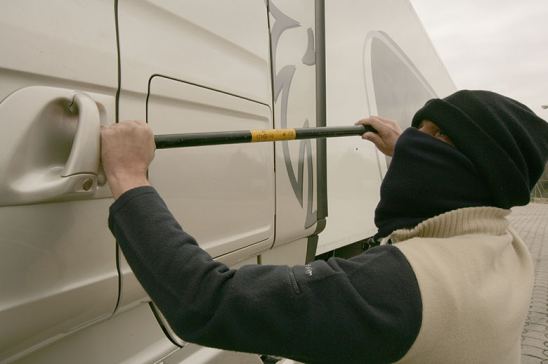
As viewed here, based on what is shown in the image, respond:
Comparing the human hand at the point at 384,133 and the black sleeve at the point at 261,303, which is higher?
the human hand at the point at 384,133

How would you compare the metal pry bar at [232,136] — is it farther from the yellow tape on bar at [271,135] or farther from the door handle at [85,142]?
the door handle at [85,142]

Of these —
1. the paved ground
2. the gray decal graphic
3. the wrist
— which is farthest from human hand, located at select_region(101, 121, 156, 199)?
the paved ground

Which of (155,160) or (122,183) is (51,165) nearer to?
(122,183)

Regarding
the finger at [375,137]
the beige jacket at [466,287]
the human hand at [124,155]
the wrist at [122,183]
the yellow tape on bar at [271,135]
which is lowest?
the beige jacket at [466,287]

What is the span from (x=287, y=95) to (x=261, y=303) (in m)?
1.19

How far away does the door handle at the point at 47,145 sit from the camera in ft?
2.60

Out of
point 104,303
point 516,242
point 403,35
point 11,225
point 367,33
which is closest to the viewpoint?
point 11,225

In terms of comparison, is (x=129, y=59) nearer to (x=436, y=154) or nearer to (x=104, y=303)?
(x=104, y=303)

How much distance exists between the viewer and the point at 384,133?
1.83 metres

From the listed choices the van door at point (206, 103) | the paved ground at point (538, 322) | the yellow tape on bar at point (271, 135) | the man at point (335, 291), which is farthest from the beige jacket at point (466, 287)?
the paved ground at point (538, 322)

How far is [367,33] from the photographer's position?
2.88 meters

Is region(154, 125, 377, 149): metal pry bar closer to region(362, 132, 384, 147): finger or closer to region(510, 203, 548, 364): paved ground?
region(362, 132, 384, 147): finger

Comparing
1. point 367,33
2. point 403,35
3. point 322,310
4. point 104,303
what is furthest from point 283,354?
point 403,35

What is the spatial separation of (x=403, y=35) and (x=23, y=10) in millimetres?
3411
